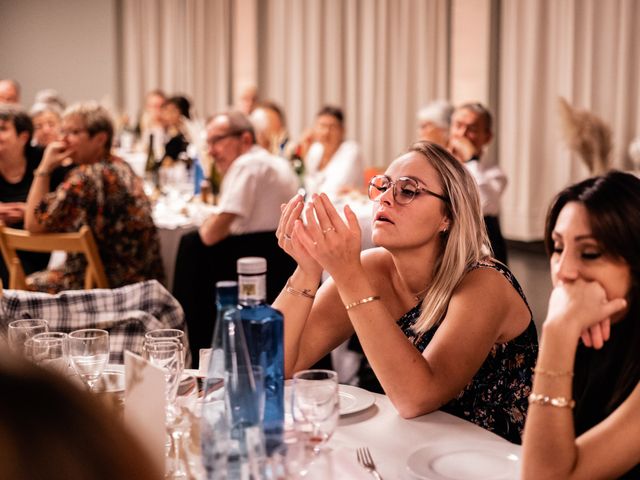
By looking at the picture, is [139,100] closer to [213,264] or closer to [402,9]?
[402,9]

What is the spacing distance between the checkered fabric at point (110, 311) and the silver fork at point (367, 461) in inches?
39.1

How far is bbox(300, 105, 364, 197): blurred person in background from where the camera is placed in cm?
686

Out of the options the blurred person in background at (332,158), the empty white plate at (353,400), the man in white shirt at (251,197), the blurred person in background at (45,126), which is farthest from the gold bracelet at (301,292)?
the blurred person in background at (45,126)

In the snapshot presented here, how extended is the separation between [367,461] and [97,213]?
2.86 m

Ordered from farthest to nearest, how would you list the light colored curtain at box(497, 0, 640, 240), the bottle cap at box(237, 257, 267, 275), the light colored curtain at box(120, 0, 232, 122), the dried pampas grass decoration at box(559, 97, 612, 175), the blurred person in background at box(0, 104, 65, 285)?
the light colored curtain at box(120, 0, 232, 122), the light colored curtain at box(497, 0, 640, 240), the dried pampas grass decoration at box(559, 97, 612, 175), the blurred person in background at box(0, 104, 65, 285), the bottle cap at box(237, 257, 267, 275)

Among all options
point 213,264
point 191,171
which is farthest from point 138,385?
point 191,171

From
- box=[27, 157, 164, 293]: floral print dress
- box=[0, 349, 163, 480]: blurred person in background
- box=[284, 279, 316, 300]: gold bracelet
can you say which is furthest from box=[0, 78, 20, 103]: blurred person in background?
box=[0, 349, 163, 480]: blurred person in background

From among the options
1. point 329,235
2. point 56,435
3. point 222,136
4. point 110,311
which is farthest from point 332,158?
point 56,435

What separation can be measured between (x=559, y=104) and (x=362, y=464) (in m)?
6.60

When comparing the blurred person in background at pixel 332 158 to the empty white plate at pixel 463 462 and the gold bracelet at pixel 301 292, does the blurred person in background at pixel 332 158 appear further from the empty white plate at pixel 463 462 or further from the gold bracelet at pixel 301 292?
the empty white plate at pixel 463 462

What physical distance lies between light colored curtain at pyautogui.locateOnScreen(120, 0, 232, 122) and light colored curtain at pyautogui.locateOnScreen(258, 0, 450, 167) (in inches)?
40.3

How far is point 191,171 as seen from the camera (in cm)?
636

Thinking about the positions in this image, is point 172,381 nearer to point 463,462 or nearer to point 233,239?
point 463,462

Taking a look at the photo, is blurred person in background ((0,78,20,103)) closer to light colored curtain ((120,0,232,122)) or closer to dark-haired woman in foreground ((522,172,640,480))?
light colored curtain ((120,0,232,122))
